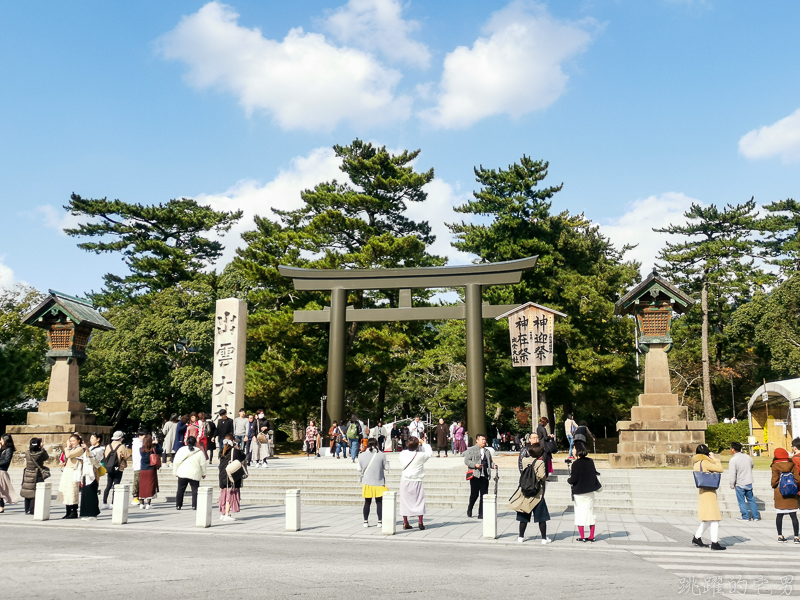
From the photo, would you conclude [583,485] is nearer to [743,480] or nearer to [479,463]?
[479,463]

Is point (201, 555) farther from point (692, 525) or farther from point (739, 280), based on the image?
point (739, 280)

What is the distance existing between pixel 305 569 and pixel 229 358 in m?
15.1

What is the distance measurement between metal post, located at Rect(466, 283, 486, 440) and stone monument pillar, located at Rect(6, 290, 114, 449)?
45.0 feet

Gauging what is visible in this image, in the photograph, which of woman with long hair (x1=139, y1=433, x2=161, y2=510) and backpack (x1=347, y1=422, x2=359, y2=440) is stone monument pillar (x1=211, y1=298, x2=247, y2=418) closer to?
backpack (x1=347, y1=422, x2=359, y2=440)

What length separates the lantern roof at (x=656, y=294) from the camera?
70.3ft

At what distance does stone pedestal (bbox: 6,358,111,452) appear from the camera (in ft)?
76.4

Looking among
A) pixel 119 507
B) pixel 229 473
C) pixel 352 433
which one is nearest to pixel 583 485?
pixel 229 473

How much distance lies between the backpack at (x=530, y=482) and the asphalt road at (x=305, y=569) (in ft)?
2.67

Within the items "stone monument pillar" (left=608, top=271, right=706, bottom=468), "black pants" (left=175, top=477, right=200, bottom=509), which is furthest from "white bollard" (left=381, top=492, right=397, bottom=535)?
"stone monument pillar" (left=608, top=271, right=706, bottom=468)

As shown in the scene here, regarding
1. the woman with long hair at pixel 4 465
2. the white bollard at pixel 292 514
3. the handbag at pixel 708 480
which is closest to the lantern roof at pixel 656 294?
the handbag at pixel 708 480

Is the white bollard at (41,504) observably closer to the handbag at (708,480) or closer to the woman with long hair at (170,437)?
the woman with long hair at (170,437)

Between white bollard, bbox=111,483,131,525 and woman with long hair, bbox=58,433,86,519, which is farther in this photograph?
woman with long hair, bbox=58,433,86,519

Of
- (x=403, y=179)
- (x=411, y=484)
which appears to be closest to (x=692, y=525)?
(x=411, y=484)

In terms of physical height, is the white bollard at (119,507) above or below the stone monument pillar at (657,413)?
below
